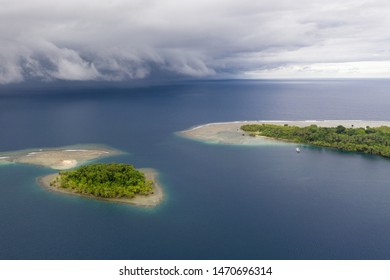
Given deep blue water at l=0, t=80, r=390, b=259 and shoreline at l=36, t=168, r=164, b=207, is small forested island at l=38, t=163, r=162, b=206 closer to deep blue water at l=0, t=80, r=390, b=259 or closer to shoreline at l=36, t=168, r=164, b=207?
shoreline at l=36, t=168, r=164, b=207

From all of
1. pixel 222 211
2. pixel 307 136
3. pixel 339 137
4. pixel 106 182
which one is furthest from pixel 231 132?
pixel 222 211

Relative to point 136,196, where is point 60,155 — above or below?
above

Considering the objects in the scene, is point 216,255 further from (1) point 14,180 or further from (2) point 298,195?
(1) point 14,180

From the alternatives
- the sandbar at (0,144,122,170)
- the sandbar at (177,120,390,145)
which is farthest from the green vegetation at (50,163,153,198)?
the sandbar at (177,120,390,145)

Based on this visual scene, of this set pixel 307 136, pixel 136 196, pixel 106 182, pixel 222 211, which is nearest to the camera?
pixel 222 211

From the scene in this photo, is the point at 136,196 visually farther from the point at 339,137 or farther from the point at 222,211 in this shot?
the point at 339,137

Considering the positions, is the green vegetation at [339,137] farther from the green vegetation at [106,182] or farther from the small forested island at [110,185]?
the green vegetation at [106,182]

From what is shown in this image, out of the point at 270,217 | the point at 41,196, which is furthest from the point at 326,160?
the point at 41,196
